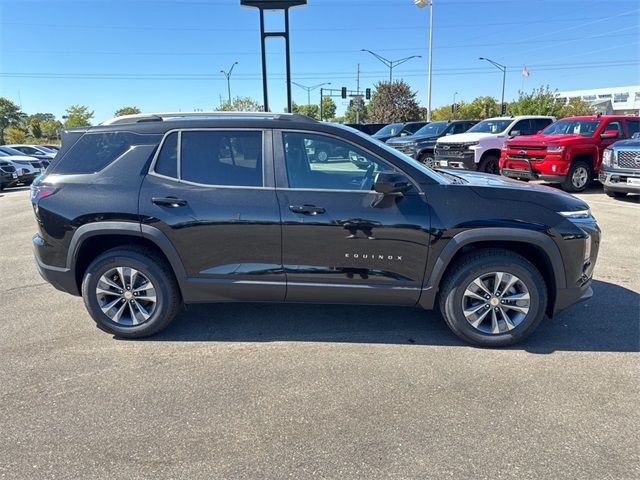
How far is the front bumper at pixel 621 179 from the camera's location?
9.57 meters

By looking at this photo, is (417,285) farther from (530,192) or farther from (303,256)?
(530,192)

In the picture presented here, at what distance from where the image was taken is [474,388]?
9.93ft

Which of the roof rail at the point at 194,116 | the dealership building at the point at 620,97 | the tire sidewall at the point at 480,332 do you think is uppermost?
the dealership building at the point at 620,97

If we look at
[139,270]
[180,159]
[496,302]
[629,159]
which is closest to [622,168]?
[629,159]

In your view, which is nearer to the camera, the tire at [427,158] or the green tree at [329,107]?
the tire at [427,158]

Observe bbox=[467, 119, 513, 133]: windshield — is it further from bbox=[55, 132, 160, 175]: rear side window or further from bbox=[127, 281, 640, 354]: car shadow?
bbox=[55, 132, 160, 175]: rear side window

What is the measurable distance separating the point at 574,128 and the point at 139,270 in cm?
1199

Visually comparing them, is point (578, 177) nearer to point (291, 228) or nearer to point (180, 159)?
point (291, 228)

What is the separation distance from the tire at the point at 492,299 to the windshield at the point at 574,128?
9.92m

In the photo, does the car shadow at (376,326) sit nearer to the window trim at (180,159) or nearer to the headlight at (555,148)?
the window trim at (180,159)

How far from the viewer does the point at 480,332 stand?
11.7 feet

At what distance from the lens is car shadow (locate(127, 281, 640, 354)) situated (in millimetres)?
3688

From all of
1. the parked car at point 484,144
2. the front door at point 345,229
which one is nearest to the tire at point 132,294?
the front door at point 345,229

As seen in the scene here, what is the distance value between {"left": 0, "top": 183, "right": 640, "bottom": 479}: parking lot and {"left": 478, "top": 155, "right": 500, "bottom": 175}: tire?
9.18 metres
